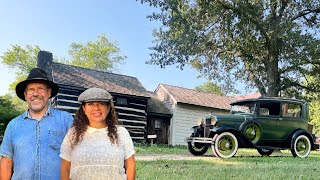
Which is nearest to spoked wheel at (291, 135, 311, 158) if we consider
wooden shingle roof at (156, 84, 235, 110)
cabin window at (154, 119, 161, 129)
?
wooden shingle roof at (156, 84, 235, 110)

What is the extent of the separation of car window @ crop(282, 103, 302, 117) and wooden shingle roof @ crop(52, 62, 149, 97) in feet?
40.1

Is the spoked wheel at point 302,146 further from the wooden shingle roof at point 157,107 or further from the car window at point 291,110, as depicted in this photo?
the wooden shingle roof at point 157,107

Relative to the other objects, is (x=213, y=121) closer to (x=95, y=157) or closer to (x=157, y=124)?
(x=95, y=157)

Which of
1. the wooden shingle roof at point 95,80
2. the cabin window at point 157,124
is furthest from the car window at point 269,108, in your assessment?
the cabin window at point 157,124

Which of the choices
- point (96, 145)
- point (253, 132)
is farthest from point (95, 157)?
point (253, 132)

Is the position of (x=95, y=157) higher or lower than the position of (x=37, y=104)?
lower

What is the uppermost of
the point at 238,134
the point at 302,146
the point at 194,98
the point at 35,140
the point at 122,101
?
the point at 194,98

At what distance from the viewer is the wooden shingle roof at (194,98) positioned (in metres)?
26.9

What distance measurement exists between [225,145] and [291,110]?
3070 mm

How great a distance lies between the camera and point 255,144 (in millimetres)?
11852

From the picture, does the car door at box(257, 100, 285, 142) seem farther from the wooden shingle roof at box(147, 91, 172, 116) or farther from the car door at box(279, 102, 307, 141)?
the wooden shingle roof at box(147, 91, 172, 116)

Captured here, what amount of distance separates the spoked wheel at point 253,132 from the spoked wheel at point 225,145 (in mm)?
809

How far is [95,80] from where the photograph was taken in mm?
23141

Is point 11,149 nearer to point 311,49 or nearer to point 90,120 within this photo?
point 90,120
